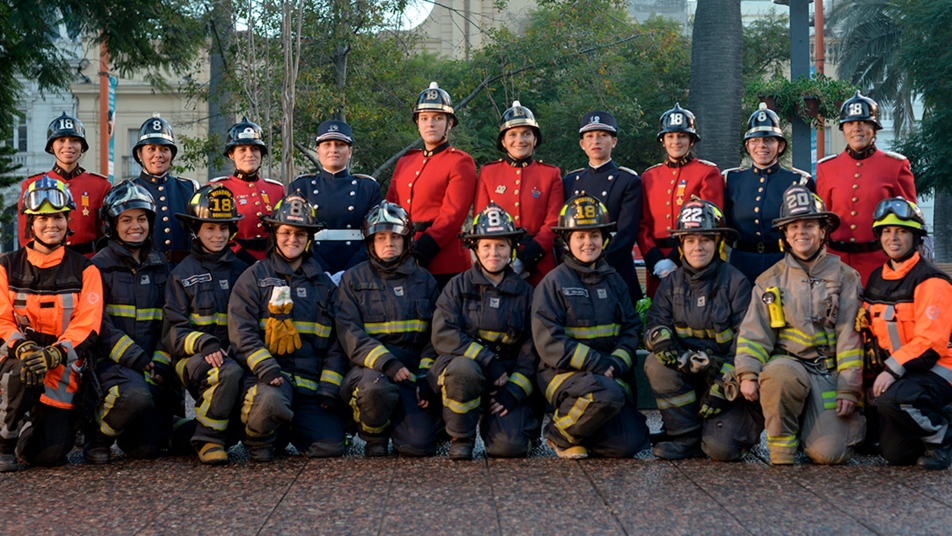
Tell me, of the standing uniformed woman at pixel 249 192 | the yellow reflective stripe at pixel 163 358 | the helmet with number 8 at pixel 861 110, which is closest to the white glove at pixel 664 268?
the helmet with number 8 at pixel 861 110

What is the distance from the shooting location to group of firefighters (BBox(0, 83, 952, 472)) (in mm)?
6215

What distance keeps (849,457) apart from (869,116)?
8.77 ft

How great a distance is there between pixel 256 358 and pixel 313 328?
487 millimetres

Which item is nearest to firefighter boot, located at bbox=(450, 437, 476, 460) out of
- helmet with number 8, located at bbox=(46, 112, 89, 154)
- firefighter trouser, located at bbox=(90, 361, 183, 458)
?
firefighter trouser, located at bbox=(90, 361, 183, 458)

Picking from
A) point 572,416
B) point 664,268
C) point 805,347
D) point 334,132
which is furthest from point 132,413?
point 805,347

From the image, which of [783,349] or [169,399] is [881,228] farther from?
[169,399]

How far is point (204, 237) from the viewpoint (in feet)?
23.0

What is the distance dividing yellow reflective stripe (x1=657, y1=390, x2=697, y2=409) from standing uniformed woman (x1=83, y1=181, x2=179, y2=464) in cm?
330

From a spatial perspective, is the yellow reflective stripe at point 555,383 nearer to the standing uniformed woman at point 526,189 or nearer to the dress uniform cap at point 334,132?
the standing uniformed woman at point 526,189

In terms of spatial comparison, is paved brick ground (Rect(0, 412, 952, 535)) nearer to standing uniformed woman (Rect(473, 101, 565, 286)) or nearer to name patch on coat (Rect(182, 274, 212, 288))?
name patch on coat (Rect(182, 274, 212, 288))

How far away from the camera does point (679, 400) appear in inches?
254

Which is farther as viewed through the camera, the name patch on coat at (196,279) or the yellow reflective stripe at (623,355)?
the name patch on coat at (196,279)

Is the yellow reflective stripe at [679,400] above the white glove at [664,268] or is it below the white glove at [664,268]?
below

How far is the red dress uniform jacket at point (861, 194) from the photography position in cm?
729
